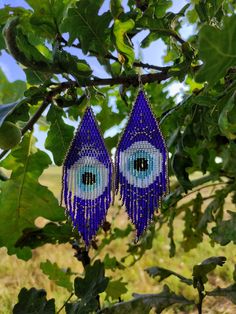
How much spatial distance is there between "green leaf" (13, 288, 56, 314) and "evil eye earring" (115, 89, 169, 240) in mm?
301

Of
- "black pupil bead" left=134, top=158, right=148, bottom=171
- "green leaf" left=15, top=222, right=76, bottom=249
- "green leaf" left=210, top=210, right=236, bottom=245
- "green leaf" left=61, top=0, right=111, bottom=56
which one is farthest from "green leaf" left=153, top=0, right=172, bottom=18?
"green leaf" left=15, top=222, right=76, bottom=249

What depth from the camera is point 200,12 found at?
958 millimetres

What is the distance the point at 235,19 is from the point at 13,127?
47 cm

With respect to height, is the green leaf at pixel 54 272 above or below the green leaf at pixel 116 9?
below

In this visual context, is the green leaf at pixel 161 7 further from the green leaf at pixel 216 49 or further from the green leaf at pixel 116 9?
the green leaf at pixel 216 49

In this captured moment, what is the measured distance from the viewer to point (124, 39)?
34.4 inches

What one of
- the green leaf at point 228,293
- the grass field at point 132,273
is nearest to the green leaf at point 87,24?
the green leaf at point 228,293

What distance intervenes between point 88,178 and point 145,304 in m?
0.38

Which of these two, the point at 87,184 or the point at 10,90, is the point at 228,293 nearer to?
the point at 87,184

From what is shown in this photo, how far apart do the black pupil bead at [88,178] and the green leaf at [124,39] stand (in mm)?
225

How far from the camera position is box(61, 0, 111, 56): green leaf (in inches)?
33.0

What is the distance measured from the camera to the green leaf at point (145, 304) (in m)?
1.12

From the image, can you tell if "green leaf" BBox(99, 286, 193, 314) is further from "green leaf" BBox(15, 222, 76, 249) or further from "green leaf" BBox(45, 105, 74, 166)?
"green leaf" BBox(45, 105, 74, 166)

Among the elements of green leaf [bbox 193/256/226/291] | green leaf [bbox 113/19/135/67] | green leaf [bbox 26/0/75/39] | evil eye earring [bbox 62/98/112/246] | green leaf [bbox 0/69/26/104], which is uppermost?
green leaf [bbox 0/69/26/104]
